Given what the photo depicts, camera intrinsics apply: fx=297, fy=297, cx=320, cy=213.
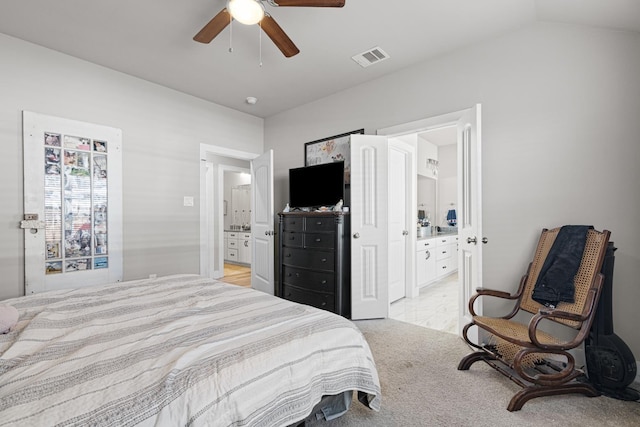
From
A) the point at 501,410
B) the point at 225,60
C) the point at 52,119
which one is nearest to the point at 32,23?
the point at 52,119

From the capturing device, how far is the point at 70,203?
2.97 m

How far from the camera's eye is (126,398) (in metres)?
0.84

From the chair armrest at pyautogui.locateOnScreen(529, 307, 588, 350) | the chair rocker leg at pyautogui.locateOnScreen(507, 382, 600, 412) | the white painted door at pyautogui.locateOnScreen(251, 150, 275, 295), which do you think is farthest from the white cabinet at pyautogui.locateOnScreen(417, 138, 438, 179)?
the chair rocker leg at pyautogui.locateOnScreen(507, 382, 600, 412)

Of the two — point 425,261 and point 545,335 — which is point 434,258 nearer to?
point 425,261

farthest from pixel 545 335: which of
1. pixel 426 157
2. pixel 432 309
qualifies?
pixel 426 157

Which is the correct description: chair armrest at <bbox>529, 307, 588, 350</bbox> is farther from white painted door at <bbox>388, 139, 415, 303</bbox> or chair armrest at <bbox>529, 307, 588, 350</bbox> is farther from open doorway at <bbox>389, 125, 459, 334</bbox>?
white painted door at <bbox>388, 139, 415, 303</bbox>

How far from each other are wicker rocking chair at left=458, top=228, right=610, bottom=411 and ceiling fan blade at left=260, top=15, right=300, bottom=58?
241 cm

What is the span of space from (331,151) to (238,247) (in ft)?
12.8

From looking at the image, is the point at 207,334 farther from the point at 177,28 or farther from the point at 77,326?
the point at 177,28

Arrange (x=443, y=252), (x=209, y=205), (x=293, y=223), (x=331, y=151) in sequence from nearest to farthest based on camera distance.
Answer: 1. (x=293, y=223)
2. (x=331, y=151)
3. (x=443, y=252)
4. (x=209, y=205)

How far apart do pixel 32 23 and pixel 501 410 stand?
4.49 meters

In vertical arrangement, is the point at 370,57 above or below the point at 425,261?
above

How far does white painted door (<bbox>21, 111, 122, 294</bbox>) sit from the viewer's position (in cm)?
275

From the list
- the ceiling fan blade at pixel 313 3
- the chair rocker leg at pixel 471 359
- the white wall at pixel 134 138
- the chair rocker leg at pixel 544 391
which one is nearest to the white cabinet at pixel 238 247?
the white wall at pixel 134 138
